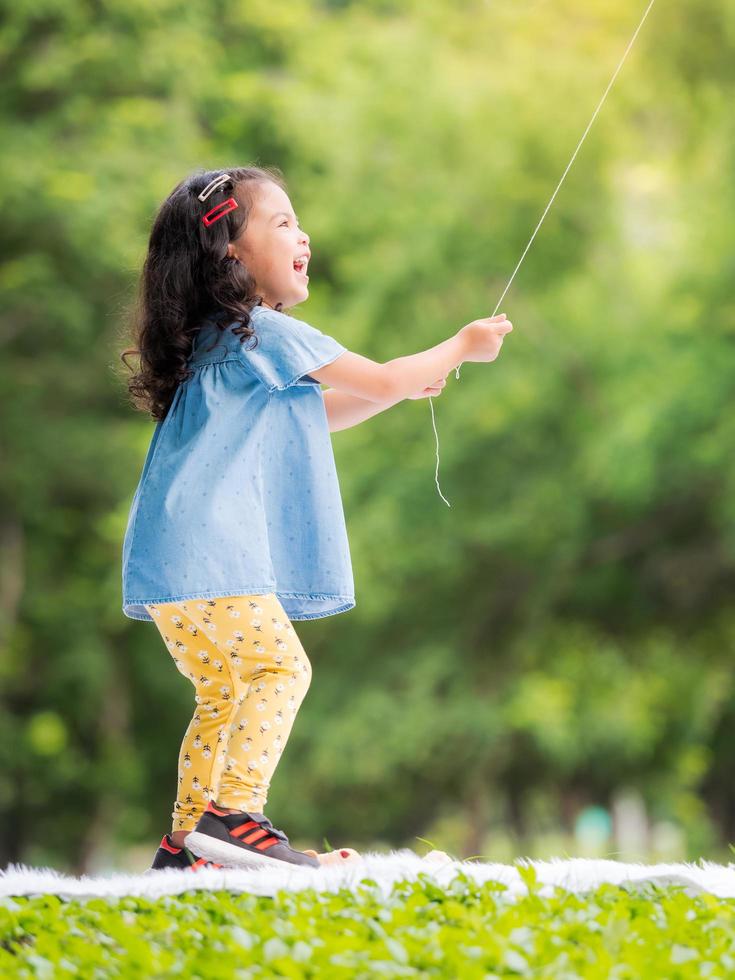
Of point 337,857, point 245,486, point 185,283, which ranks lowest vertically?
point 337,857

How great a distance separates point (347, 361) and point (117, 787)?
29.2ft

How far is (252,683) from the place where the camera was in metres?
2.66

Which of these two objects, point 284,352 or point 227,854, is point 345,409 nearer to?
point 284,352

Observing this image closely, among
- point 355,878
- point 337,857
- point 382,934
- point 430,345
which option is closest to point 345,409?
point 337,857

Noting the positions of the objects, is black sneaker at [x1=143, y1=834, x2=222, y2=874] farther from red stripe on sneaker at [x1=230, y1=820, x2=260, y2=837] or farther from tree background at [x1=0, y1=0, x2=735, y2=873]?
tree background at [x1=0, y1=0, x2=735, y2=873]

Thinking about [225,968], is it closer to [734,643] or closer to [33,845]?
[734,643]

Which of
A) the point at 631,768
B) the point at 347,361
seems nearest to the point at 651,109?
the point at 631,768

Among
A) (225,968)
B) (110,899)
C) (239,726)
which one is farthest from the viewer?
(239,726)

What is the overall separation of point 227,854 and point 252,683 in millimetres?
321

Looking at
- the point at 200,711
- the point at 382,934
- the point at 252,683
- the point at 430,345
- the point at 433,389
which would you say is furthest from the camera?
the point at 430,345

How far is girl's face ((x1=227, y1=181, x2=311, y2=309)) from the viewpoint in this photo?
9.46 ft

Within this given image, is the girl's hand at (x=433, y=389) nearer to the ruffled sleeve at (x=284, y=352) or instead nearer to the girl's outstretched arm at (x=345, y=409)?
the girl's outstretched arm at (x=345, y=409)

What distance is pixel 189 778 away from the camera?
276cm

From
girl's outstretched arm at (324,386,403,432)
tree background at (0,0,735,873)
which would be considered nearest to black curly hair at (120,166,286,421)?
girl's outstretched arm at (324,386,403,432)
